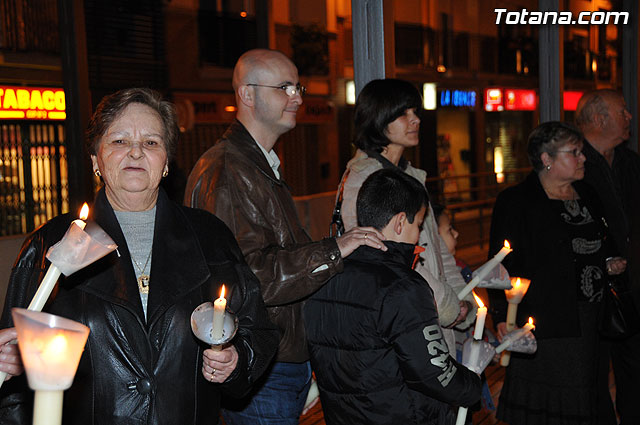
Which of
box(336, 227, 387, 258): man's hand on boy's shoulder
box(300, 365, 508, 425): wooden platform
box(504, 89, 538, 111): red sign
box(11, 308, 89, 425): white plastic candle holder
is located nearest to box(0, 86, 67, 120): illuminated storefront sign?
box(300, 365, 508, 425): wooden platform

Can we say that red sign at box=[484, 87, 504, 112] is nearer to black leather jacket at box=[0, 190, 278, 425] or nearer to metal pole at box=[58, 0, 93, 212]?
metal pole at box=[58, 0, 93, 212]

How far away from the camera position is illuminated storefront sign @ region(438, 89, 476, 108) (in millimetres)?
15018

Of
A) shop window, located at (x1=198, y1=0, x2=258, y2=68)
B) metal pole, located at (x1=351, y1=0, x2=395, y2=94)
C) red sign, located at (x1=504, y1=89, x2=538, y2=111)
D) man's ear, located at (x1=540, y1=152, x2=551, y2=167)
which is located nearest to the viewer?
man's ear, located at (x1=540, y1=152, x2=551, y2=167)

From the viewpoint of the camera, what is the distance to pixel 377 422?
7.49ft

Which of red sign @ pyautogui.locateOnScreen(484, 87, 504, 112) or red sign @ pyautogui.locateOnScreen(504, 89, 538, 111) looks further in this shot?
red sign @ pyautogui.locateOnScreen(484, 87, 504, 112)

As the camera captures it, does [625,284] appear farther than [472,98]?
No

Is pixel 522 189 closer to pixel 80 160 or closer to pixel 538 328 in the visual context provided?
pixel 538 328

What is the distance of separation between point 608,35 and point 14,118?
19.8 feet

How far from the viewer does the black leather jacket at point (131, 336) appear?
1818 millimetres

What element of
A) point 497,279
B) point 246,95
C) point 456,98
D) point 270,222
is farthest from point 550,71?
point 456,98

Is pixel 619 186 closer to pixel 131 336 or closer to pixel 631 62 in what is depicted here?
pixel 631 62

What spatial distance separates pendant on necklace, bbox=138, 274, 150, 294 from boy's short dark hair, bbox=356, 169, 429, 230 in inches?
29.8

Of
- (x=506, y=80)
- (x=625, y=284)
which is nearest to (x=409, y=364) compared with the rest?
(x=625, y=284)

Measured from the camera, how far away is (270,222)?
2.46 m
